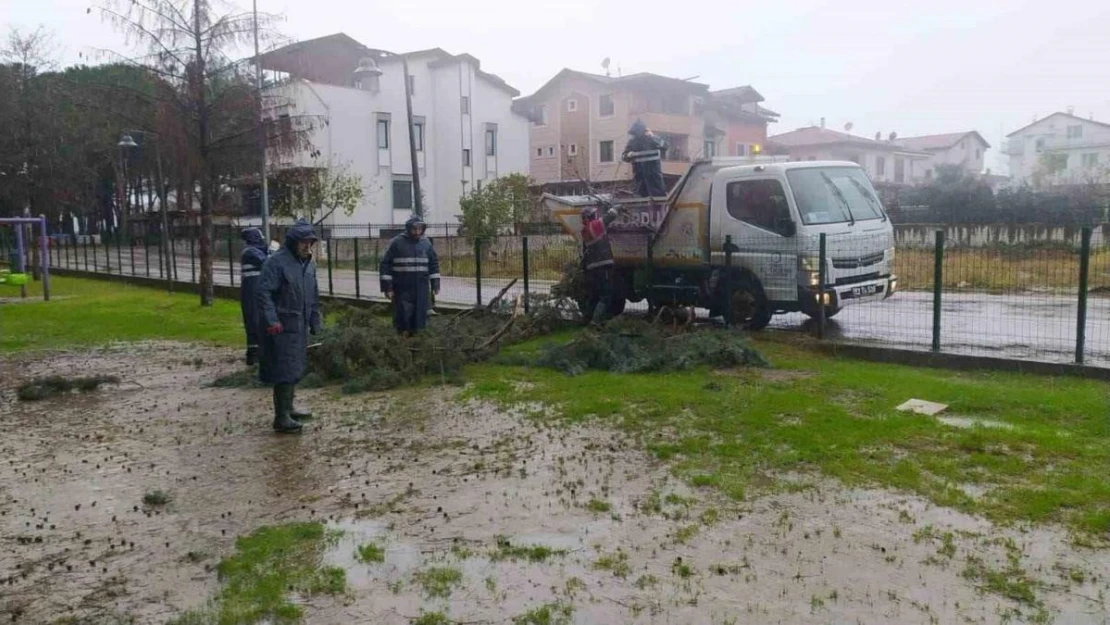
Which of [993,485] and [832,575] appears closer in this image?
[832,575]

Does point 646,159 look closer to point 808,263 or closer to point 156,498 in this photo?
point 808,263

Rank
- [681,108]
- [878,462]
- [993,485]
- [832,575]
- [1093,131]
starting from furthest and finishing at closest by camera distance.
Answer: [1093,131]
[681,108]
[878,462]
[993,485]
[832,575]

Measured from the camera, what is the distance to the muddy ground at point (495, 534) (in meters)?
4.63

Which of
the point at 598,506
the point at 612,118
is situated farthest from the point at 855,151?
the point at 598,506

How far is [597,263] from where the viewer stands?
14203 millimetres

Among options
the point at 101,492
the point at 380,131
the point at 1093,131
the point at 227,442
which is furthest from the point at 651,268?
the point at 1093,131

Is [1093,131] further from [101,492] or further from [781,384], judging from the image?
[101,492]

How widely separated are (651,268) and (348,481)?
8.42 meters

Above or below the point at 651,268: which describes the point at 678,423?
below

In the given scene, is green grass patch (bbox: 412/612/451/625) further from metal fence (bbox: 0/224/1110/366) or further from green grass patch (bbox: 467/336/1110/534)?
metal fence (bbox: 0/224/1110/366)

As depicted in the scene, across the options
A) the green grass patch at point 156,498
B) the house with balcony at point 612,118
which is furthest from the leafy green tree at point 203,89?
the house with balcony at point 612,118

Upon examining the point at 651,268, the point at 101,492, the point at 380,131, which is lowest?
the point at 101,492

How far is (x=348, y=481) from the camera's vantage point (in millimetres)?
6957

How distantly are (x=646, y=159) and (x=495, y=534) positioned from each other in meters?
10.0
